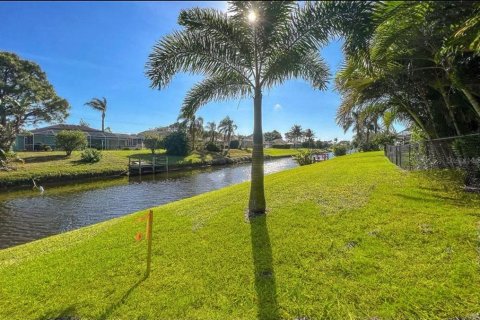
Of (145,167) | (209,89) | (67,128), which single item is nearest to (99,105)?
(67,128)

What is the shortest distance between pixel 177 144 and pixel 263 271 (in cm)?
4513

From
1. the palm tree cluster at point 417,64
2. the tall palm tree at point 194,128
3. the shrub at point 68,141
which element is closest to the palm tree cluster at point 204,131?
the tall palm tree at point 194,128

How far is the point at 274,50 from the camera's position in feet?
23.7

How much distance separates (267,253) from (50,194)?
70.7 ft

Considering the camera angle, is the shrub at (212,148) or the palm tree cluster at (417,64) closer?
the palm tree cluster at (417,64)

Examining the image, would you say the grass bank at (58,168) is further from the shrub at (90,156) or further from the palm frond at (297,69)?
the palm frond at (297,69)

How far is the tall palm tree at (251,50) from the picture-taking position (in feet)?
20.7

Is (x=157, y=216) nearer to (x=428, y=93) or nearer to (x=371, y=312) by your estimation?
(x=371, y=312)

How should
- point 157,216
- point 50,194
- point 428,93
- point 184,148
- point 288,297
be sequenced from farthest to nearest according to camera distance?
point 184,148 → point 50,194 → point 428,93 → point 157,216 → point 288,297

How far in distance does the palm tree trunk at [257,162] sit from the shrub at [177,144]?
42057 millimetres

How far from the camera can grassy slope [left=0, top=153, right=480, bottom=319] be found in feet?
13.1

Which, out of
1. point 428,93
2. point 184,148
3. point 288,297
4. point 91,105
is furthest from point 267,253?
point 91,105

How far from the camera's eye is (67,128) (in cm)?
5328

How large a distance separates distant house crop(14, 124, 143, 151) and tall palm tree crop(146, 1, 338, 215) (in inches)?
1699
